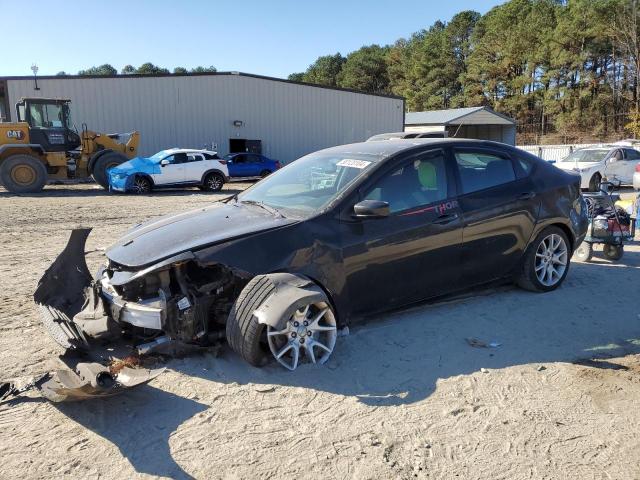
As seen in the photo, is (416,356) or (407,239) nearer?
(416,356)

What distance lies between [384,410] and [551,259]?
10.3 ft

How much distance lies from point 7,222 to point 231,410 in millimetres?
10204

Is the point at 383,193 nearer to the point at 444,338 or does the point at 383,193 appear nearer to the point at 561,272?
the point at 444,338

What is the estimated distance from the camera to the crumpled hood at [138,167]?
18.6 m

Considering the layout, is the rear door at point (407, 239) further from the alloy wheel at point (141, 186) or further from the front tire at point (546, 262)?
the alloy wheel at point (141, 186)

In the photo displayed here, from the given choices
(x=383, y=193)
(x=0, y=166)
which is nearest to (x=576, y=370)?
(x=383, y=193)

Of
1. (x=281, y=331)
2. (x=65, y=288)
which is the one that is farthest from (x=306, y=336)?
(x=65, y=288)

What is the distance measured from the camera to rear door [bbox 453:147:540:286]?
4.90m

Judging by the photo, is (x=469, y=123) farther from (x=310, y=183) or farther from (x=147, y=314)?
(x=147, y=314)

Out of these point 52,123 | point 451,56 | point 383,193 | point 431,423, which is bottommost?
point 431,423

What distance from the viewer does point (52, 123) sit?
19312mm

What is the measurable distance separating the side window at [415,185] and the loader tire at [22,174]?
669 inches

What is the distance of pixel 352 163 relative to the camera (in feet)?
15.5

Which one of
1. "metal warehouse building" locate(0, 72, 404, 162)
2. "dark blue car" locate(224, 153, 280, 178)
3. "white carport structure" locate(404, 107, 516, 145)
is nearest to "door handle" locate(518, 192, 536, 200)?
"dark blue car" locate(224, 153, 280, 178)
